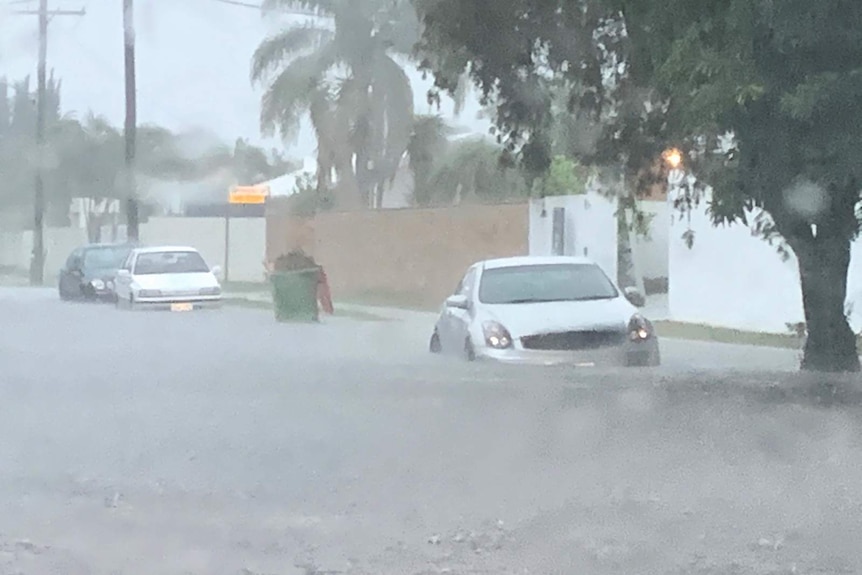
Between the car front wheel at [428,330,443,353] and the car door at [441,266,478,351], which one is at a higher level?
the car door at [441,266,478,351]

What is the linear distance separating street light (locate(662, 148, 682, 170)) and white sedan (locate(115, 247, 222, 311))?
1161cm

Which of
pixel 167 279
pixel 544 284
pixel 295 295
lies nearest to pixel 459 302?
pixel 544 284

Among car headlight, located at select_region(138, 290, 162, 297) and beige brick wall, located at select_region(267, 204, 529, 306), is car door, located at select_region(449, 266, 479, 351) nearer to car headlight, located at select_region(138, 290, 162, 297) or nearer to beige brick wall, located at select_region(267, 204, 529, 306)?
beige brick wall, located at select_region(267, 204, 529, 306)

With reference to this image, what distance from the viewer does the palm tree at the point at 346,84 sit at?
17.3 metres

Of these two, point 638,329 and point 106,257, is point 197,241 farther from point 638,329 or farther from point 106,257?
point 638,329

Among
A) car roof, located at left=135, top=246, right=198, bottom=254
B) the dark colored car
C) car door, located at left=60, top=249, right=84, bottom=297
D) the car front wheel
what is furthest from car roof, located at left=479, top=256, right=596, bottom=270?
car door, located at left=60, top=249, right=84, bottom=297

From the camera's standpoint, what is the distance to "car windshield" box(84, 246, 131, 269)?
27.7m

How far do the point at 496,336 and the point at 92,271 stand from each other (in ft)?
50.2

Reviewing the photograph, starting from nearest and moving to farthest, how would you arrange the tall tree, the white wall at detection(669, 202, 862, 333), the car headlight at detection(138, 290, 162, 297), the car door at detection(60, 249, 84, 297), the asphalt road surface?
the asphalt road surface, the tall tree, the white wall at detection(669, 202, 862, 333), the car headlight at detection(138, 290, 162, 297), the car door at detection(60, 249, 84, 297)

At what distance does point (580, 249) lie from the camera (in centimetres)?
2534

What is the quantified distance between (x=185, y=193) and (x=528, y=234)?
9.80 metres

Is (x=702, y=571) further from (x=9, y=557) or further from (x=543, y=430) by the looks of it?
(x=543, y=430)

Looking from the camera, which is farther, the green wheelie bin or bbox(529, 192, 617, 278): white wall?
bbox(529, 192, 617, 278): white wall

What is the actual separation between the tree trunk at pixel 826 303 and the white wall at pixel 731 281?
6.09 metres
